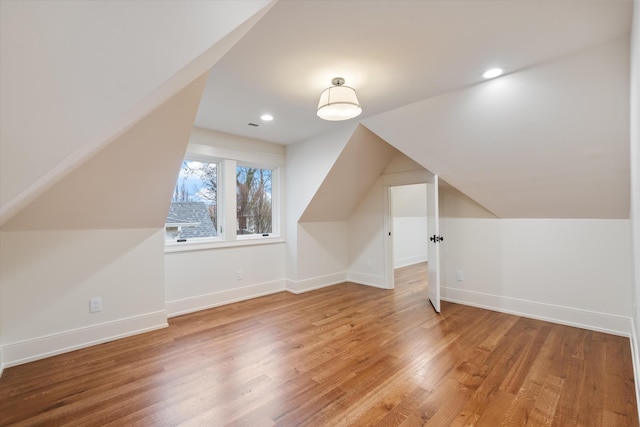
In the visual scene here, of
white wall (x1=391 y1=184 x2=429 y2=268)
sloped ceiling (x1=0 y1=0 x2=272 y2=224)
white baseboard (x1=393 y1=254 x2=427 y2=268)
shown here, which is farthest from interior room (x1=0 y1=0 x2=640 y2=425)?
white wall (x1=391 y1=184 x2=429 y2=268)

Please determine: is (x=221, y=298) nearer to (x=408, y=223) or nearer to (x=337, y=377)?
(x=337, y=377)

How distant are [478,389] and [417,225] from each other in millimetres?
5202

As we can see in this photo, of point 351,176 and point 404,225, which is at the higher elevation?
point 351,176

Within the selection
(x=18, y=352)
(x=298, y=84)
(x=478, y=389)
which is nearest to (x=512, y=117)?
(x=298, y=84)

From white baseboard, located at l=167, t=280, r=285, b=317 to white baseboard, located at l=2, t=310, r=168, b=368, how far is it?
34 cm

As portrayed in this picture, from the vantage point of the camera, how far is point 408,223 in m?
6.67

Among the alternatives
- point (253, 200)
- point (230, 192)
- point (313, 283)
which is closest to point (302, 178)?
point (253, 200)

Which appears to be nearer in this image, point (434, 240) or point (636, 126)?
point (636, 126)

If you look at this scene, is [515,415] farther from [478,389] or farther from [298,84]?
[298,84]

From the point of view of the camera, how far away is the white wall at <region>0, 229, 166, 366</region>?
2385mm

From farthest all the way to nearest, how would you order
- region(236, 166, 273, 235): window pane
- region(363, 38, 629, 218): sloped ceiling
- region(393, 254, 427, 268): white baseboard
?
region(393, 254, 427, 268): white baseboard → region(236, 166, 273, 235): window pane → region(363, 38, 629, 218): sloped ceiling

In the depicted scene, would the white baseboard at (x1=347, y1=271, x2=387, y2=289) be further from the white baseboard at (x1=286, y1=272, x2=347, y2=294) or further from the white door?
the white door

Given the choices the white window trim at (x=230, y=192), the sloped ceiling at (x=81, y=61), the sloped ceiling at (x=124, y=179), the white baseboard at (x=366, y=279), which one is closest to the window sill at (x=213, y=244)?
the white window trim at (x=230, y=192)

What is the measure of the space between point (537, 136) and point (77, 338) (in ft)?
14.8
